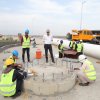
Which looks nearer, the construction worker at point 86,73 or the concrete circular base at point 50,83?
the concrete circular base at point 50,83

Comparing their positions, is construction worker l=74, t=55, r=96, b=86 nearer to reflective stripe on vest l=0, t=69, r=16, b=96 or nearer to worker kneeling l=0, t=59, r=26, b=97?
worker kneeling l=0, t=59, r=26, b=97

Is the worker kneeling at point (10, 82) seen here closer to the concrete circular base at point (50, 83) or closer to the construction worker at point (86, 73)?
the concrete circular base at point (50, 83)

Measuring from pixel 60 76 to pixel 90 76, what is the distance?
1013mm

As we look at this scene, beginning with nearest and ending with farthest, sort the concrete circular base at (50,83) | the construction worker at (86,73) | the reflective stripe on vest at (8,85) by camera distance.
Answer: the reflective stripe on vest at (8,85), the concrete circular base at (50,83), the construction worker at (86,73)

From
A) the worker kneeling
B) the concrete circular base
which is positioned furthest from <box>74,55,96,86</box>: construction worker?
the worker kneeling

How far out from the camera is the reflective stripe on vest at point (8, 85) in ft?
21.0

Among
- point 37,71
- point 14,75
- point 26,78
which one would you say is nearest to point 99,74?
point 37,71

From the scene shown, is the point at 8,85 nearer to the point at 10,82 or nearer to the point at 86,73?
the point at 10,82

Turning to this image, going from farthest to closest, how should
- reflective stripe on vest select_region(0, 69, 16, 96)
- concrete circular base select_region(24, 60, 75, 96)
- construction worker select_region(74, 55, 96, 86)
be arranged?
construction worker select_region(74, 55, 96, 86) < concrete circular base select_region(24, 60, 75, 96) < reflective stripe on vest select_region(0, 69, 16, 96)

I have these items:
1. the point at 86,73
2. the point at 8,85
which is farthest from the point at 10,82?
the point at 86,73

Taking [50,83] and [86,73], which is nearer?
[50,83]

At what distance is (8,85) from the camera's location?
6.37 m

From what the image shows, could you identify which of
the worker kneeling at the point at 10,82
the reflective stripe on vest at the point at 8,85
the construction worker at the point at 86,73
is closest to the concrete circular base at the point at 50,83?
the construction worker at the point at 86,73

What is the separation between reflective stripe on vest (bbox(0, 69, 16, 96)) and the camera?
639 cm
